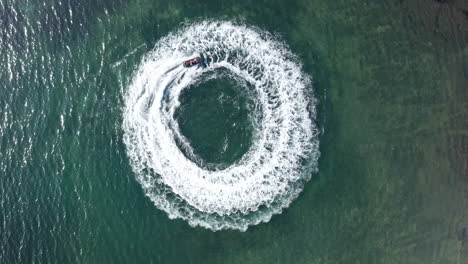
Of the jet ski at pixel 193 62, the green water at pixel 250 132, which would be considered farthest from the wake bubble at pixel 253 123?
the green water at pixel 250 132

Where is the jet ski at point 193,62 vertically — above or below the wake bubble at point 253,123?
above

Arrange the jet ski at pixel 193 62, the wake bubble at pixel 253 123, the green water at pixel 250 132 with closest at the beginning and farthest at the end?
1. the green water at pixel 250 132
2. the wake bubble at pixel 253 123
3. the jet ski at pixel 193 62

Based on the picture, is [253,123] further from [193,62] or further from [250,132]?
[193,62]

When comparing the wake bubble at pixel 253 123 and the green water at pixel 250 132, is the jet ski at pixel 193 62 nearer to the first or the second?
the wake bubble at pixel 253 123

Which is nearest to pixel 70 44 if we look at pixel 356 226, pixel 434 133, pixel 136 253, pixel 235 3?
pixel 235 3

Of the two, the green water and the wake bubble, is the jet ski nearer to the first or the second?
the wake bubble

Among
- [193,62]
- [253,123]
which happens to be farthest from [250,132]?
[193,62]

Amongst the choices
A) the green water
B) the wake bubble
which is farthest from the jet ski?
the green water
